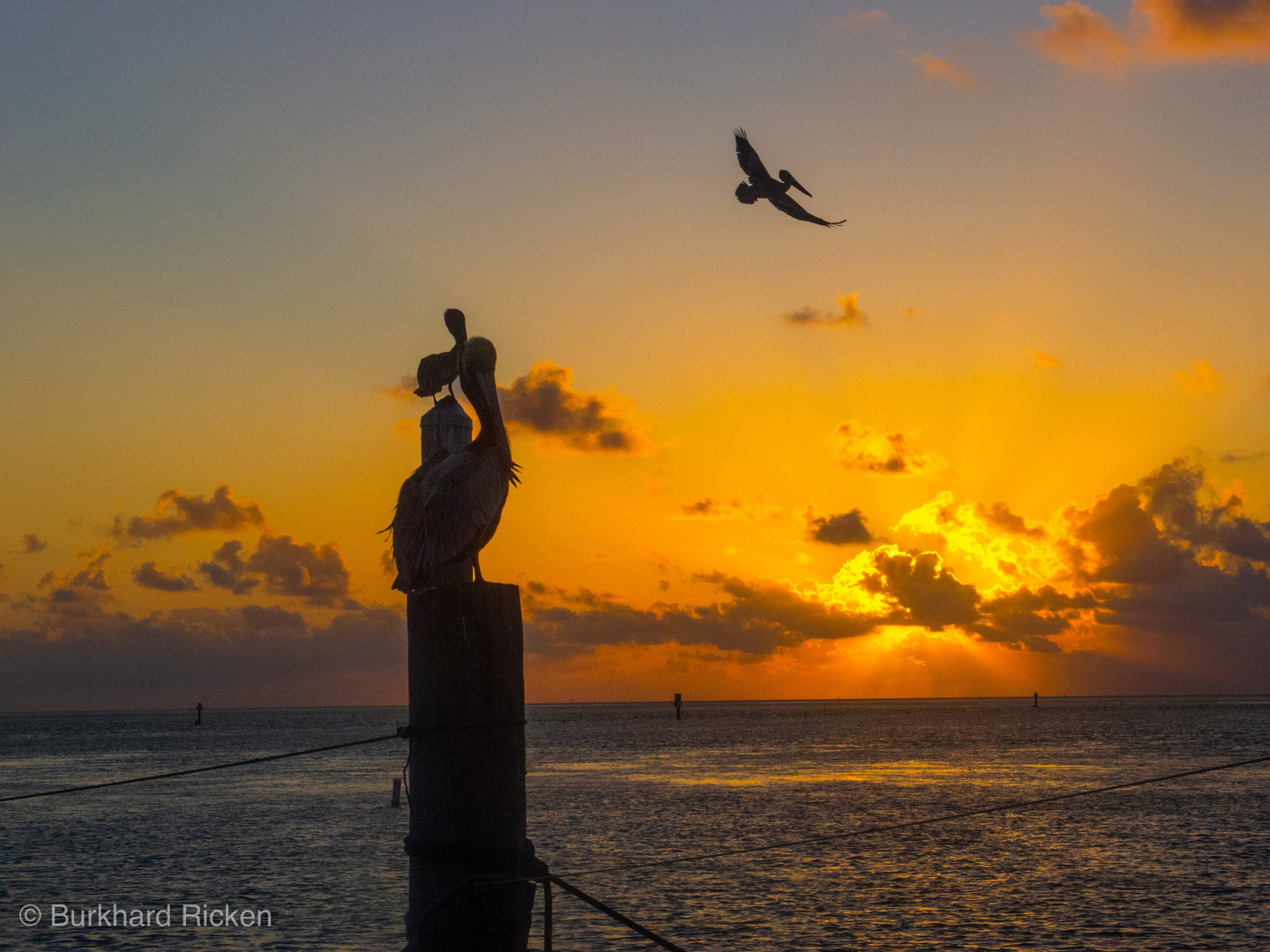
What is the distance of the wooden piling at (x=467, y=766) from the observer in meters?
4.81

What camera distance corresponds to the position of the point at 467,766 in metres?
4.82

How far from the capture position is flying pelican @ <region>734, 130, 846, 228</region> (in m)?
14.0

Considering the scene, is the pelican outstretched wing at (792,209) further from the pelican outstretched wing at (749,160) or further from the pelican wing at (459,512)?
the pelican wing at (459,512)

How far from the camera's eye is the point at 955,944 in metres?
20.0

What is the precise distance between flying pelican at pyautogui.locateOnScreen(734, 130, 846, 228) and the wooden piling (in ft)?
31.9

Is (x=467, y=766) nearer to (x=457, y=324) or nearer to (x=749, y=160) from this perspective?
(x=457, y=324)

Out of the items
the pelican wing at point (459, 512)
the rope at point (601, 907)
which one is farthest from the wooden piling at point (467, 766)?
the pelican wing at point (459, 512)

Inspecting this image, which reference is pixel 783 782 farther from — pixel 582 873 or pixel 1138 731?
pixel 1138 731

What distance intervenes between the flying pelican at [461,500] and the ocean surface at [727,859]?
617 inches

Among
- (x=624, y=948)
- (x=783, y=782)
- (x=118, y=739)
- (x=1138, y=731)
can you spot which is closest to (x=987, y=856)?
(x=624, y=948)

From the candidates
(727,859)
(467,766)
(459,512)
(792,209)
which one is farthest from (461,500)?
(727,859)

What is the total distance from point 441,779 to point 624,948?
53.2 ft

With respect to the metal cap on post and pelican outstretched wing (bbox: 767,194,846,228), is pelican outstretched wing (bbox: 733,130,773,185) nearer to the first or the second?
pelican outstretched wing (bbox: 767,194,846,228)

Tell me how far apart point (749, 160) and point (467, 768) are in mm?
11289
